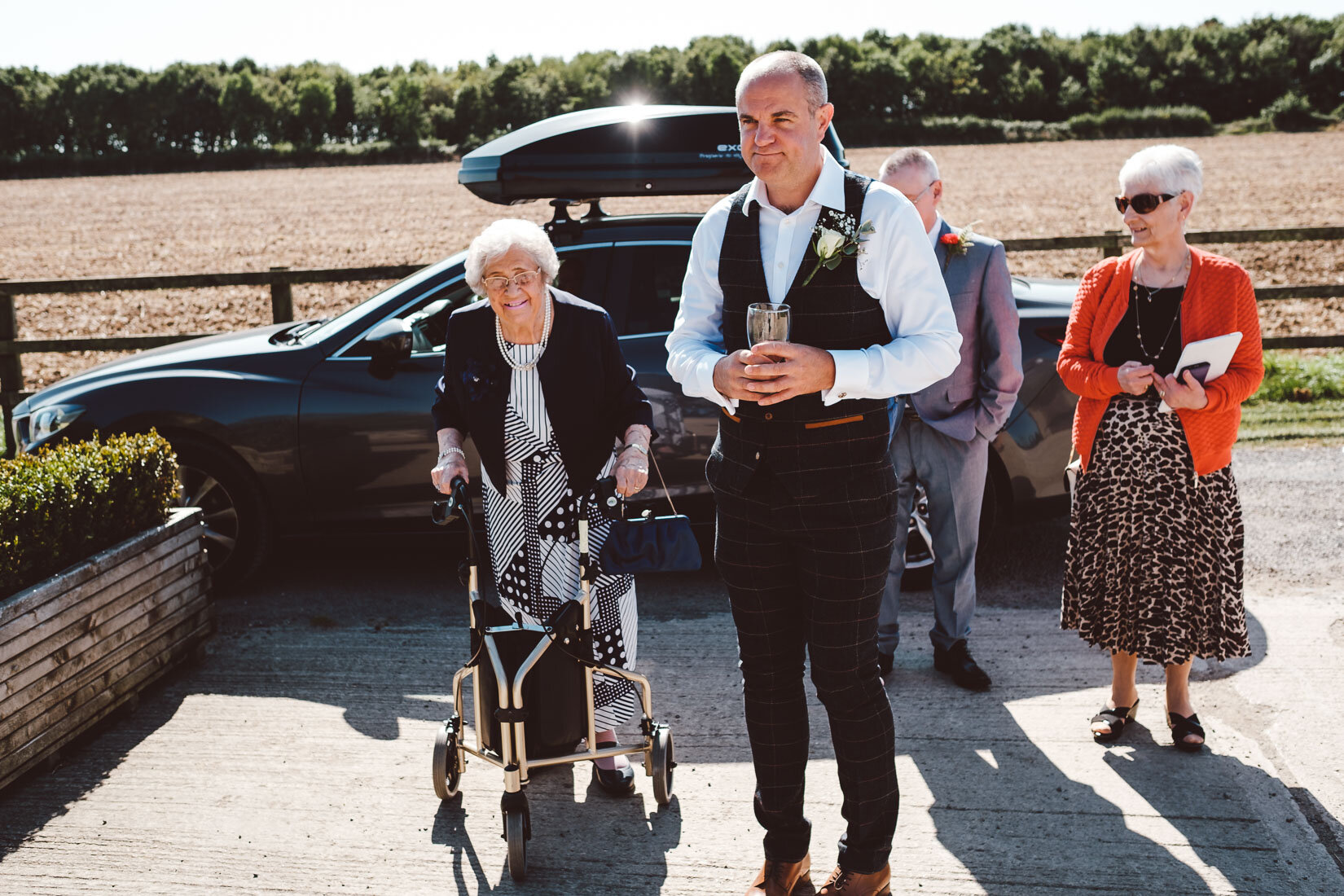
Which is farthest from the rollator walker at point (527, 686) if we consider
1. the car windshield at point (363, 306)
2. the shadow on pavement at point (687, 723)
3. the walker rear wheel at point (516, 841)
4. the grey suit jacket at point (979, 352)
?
the car windshield at point (363, 306)

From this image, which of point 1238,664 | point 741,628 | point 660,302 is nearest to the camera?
point 741,628

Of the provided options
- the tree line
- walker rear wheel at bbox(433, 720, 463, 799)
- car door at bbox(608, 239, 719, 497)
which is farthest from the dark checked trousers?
the tree line

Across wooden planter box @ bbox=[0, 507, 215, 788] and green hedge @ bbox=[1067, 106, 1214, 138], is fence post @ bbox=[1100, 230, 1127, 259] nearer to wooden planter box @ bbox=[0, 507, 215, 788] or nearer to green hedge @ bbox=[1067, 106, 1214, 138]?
wooden planter box @ bbox=[0, 507, 215, 788]

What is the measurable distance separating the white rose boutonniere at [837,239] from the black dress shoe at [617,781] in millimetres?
1796

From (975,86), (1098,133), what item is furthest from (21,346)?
(975,86)

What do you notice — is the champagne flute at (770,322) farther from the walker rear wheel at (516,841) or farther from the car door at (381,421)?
the car door at (381,421)

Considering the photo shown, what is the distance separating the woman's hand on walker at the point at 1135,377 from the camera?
3.43 metres

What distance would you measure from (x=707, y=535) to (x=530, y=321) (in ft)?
7.65

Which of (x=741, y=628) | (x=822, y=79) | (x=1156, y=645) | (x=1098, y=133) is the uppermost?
(x=1098, y=133)

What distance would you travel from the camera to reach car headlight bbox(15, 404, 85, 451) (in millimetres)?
5387

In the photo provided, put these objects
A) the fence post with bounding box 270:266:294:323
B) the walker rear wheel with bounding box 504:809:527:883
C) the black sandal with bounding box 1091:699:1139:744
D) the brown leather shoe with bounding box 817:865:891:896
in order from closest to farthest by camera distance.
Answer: the brown leather shoe with bounding box 817:865:891:896, the walker rear wheel with bounding box 504:809:527:883, the black sandal with bounding box 1091:699:1139:744, the fence post with bounding box 270:266:294:323

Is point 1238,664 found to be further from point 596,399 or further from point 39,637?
point 39,637

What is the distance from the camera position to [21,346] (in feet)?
27.7

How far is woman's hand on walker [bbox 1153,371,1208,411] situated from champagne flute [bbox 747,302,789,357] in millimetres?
1615
